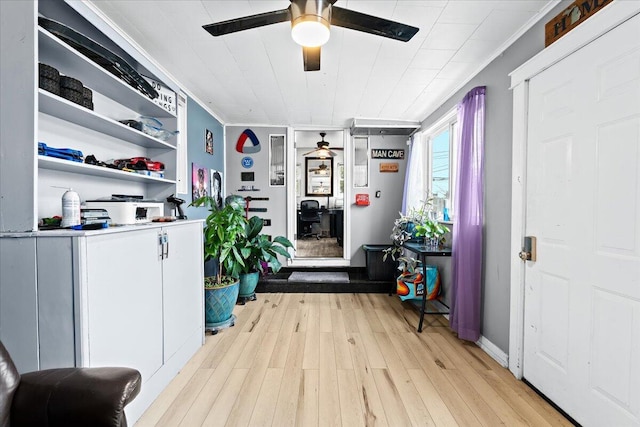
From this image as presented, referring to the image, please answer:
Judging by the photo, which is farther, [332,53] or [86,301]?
[332,53]

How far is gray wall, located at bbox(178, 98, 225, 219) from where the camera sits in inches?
119

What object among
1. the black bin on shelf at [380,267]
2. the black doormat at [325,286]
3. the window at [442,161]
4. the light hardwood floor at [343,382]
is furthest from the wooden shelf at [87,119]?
the window at [442,161]

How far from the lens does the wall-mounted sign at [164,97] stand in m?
2.26

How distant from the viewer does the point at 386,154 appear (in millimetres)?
4293

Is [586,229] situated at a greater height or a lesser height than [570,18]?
lesser

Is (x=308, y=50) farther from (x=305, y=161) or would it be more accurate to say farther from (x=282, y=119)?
(x=305, y=161)

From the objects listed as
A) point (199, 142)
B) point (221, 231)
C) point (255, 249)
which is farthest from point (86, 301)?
point (199, 142)

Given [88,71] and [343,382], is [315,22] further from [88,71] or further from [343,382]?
[343,382]

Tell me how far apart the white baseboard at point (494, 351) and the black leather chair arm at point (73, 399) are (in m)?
2.39

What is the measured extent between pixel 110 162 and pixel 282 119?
2.45m

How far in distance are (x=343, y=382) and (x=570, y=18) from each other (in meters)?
2.65

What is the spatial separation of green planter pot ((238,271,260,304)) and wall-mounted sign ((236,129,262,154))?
1.98m

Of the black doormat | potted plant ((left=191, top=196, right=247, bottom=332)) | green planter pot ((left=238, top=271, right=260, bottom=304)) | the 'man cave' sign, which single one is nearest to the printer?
potted plant ((left=191, top=196, right=247, bottom=332))

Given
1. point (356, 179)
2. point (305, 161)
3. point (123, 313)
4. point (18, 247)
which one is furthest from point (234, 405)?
point (305, 161)
